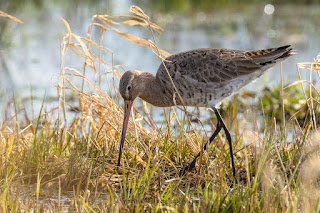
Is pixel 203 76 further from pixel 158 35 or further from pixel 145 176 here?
pixel 158 35

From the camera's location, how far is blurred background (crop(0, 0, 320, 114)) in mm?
8250

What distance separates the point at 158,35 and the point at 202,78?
718cm

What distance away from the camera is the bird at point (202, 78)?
4133 mm

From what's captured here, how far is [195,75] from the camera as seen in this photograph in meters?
4.14

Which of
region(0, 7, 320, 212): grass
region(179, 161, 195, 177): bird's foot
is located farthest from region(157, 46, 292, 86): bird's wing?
region(179, 161, 195, 177): bird's foot

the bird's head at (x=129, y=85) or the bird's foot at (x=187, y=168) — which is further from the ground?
the bird's head at (x=129, y=85)

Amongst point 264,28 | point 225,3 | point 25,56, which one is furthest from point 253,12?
point 25,56

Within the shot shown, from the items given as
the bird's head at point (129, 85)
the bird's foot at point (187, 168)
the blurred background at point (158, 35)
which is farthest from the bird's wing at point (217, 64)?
the blurred background at point (158, 35)

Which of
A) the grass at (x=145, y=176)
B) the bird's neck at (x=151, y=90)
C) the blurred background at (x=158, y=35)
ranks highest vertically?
the blurred background at (x=158, y=35)

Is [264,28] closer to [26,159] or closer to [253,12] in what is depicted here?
[253,12]

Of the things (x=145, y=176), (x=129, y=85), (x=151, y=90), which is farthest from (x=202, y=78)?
(x=145, y=176)

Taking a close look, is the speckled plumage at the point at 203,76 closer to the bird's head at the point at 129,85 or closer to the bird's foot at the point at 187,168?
the bird's head at the point at 129,85

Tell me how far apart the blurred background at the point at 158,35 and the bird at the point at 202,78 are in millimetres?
3118

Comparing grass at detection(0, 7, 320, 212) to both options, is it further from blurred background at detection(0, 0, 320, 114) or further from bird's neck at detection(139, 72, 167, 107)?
blurred background at detection(0, 0, 320, 114)
